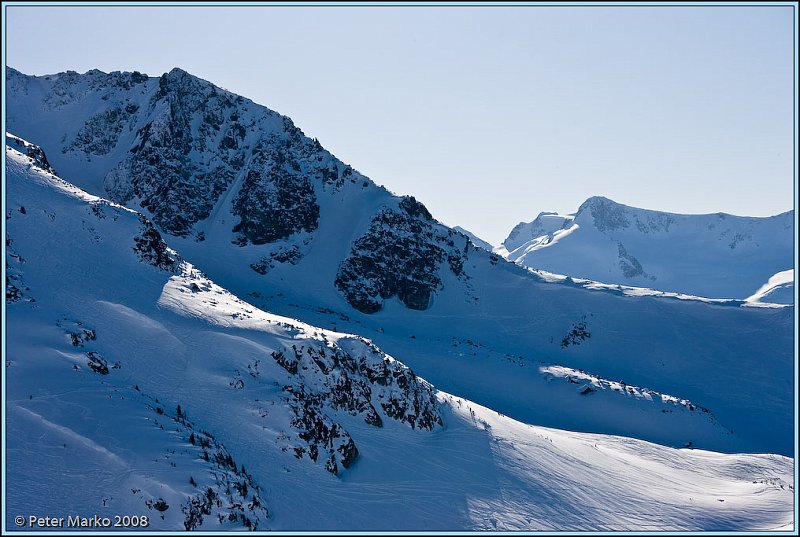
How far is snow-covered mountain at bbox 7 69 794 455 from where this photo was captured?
51.2 metres

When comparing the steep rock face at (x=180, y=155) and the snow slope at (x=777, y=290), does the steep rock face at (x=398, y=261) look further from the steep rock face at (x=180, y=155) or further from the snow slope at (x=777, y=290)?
the snow slope at (x=777, y=290)

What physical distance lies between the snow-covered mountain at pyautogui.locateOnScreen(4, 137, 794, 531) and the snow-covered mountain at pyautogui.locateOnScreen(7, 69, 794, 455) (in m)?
16.2

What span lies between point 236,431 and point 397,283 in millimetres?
52054

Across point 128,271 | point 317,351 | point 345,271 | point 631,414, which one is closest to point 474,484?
point 317,351

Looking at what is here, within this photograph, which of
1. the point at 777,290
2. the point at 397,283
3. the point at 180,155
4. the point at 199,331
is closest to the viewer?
the point at 199,331

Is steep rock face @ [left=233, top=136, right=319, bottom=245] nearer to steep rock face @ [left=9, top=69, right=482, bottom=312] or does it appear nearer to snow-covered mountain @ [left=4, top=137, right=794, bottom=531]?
steep rock face @ [left=9, top=69, right=482, bottom=312]

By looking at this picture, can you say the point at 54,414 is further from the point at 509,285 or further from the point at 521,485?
the point at 509,285

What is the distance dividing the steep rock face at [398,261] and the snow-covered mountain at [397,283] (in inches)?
9.5

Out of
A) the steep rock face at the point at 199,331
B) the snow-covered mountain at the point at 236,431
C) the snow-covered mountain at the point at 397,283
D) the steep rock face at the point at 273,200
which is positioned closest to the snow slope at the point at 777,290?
the snow-covered mountain at the point at 397,283

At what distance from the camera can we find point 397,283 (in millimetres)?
71750

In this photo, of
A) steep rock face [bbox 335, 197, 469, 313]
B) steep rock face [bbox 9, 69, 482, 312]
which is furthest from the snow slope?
steep rock face [bbox 9, 69, 482, 312]

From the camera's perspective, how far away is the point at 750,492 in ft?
96.1

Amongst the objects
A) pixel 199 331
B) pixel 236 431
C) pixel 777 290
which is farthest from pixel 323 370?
pixel 777 290

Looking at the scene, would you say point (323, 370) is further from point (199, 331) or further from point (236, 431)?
point (199, 331)
